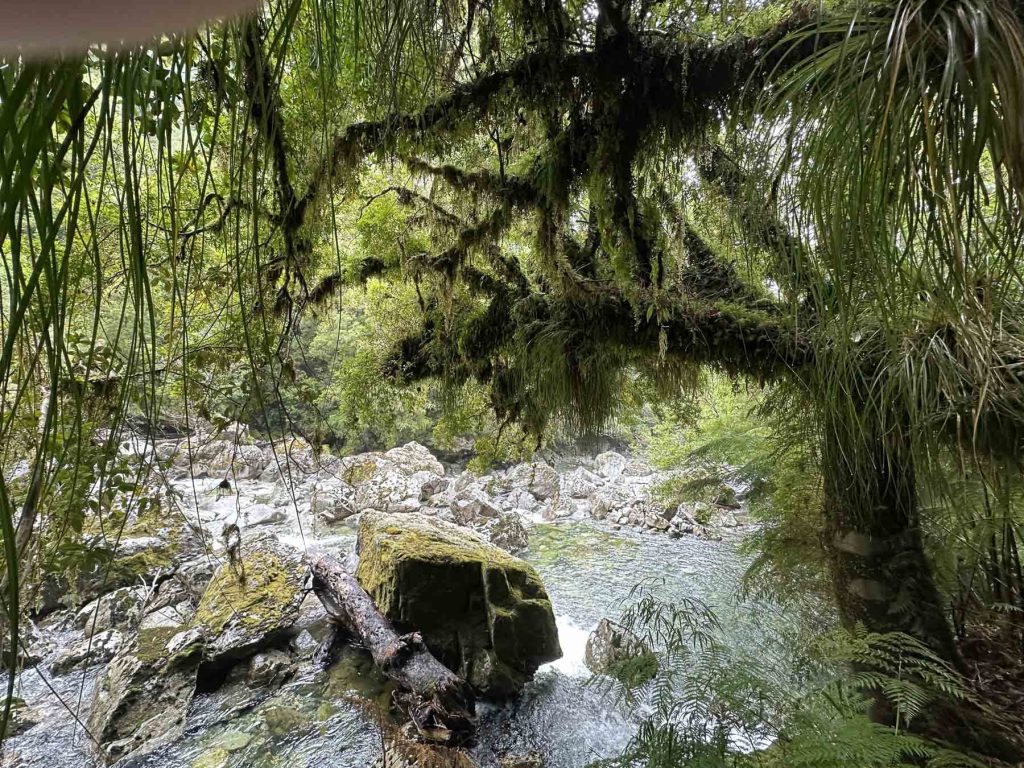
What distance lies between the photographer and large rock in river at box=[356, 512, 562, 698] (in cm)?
302

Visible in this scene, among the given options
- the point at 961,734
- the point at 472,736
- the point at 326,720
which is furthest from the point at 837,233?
the point at 326,720

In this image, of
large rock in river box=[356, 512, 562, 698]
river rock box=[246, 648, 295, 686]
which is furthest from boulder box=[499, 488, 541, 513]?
river rock box=[246, 648, 295, 686]

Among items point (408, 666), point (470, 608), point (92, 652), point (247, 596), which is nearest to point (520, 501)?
point (470, 608)

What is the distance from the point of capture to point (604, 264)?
2125 mm

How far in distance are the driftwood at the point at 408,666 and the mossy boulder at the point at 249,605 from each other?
281 mm

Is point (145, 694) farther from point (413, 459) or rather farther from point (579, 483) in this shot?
point (579, 483)

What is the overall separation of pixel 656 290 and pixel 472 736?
2482 millimetres

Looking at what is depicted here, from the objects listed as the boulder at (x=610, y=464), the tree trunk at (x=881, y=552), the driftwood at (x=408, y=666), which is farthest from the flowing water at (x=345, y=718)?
the boulder at (x=610, y=464)

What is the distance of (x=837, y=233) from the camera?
62cm

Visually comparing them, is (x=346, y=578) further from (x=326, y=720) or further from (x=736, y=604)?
(x=736, y=604)

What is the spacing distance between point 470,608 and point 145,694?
1919 mm

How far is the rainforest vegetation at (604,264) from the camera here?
1.55ft

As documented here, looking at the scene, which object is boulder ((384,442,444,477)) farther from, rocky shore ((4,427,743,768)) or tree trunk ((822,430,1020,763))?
tree trunk ((822,430,1020,763))

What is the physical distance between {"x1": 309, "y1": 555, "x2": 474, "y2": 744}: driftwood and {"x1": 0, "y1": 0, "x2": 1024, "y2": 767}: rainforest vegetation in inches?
40.7
